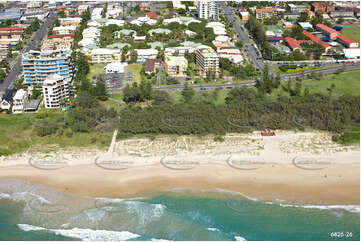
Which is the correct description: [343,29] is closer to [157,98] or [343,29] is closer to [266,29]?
[266,29]

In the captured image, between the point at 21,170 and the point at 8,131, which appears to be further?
the point at 8,131

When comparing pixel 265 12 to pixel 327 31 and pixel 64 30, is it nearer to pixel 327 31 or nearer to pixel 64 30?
pixel 327 31

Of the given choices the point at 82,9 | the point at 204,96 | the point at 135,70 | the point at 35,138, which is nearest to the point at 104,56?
the point at 135,70

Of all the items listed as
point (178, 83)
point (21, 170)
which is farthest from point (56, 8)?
point (21, 170)

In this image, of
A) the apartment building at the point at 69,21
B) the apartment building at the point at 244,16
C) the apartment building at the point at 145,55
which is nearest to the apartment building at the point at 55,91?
the apartment building at the point at 145,55

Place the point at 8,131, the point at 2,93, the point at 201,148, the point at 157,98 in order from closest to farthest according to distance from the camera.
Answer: the point at 201,148 < the point at 8,131 < the point at 157,98 < the point at 2,93

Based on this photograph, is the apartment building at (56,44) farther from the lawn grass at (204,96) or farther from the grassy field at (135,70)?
the lawn grass at (204,96)

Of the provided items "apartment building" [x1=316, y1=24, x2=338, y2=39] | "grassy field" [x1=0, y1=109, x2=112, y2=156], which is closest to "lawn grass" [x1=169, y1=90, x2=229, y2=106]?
"grassy field" [x1=0, y1=109, x2=112, y2=156]

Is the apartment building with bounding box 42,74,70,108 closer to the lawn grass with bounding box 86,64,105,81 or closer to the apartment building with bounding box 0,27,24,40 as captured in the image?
the lawn grass with bounding box 86,64,105,81
